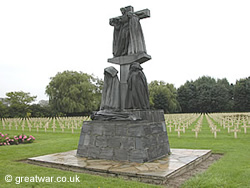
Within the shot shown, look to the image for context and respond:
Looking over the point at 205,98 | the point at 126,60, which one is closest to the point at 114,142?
the point at 126,60

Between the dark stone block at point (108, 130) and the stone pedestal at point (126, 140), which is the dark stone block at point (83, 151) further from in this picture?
the dark stone block at point (108, 130)

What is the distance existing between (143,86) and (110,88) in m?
0.99

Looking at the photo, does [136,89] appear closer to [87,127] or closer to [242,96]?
[87,127]

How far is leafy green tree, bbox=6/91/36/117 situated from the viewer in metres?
35.1

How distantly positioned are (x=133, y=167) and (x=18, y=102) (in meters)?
34.9

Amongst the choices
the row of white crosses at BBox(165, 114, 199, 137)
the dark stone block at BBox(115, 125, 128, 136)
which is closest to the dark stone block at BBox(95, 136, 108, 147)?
the dark stone block at BBox(115, 125, 128, 136)

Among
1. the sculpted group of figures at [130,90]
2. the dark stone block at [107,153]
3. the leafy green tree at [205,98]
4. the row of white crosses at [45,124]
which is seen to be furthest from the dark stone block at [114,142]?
the leafy green tree at [205,98]

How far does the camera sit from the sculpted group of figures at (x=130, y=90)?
6555 millimetres

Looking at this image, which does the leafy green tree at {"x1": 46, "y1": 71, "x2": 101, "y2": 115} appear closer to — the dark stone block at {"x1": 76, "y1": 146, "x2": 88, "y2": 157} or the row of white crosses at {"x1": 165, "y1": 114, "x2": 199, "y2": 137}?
the row of white crosses at {"x1": 165, "y1": 114, "x2": 199, "y2": 137}

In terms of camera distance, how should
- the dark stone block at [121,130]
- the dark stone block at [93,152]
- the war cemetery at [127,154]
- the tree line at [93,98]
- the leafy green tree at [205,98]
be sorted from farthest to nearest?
the leafy green tree at [205,98] < the tree line at [93,98] < the dark stone block at [93,152] < the dark stone block at [121,130] < the war cemetery at [127,154]

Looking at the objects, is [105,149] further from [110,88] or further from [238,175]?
[238,175]

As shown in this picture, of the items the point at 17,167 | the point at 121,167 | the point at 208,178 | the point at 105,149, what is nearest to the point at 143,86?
the point at 105,149

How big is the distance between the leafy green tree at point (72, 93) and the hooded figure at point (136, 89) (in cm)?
2973

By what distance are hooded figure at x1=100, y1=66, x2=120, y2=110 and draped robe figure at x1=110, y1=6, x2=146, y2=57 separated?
0.76 m
